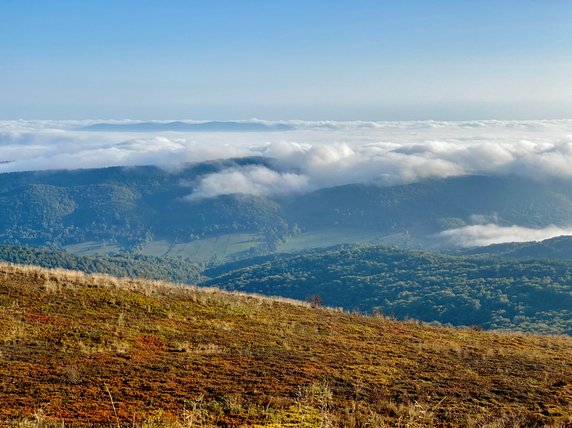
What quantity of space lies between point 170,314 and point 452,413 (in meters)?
16.2

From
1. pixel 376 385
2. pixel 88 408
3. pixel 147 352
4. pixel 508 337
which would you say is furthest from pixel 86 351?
pixel 508 337

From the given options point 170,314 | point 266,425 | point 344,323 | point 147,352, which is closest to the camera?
point 266,425

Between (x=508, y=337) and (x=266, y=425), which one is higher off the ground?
(x=266, y=425)

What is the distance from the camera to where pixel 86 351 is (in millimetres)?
19516

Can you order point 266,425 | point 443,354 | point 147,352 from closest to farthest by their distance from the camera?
point 266,425
point 147,352
point 443,354

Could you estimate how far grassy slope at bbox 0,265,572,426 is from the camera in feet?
48.7

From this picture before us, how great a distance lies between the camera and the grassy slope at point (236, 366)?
14852 millimetres

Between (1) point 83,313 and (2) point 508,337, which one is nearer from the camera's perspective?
(1) point 83,313

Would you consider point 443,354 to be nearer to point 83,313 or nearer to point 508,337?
point 508,337

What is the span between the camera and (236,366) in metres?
19.5

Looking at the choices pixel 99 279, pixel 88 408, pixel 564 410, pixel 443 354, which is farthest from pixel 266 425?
pixel 99 279

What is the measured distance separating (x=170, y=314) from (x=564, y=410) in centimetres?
1875

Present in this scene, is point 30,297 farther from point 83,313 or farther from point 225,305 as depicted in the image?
point 225,305

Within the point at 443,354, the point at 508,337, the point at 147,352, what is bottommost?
the point at 508,337
